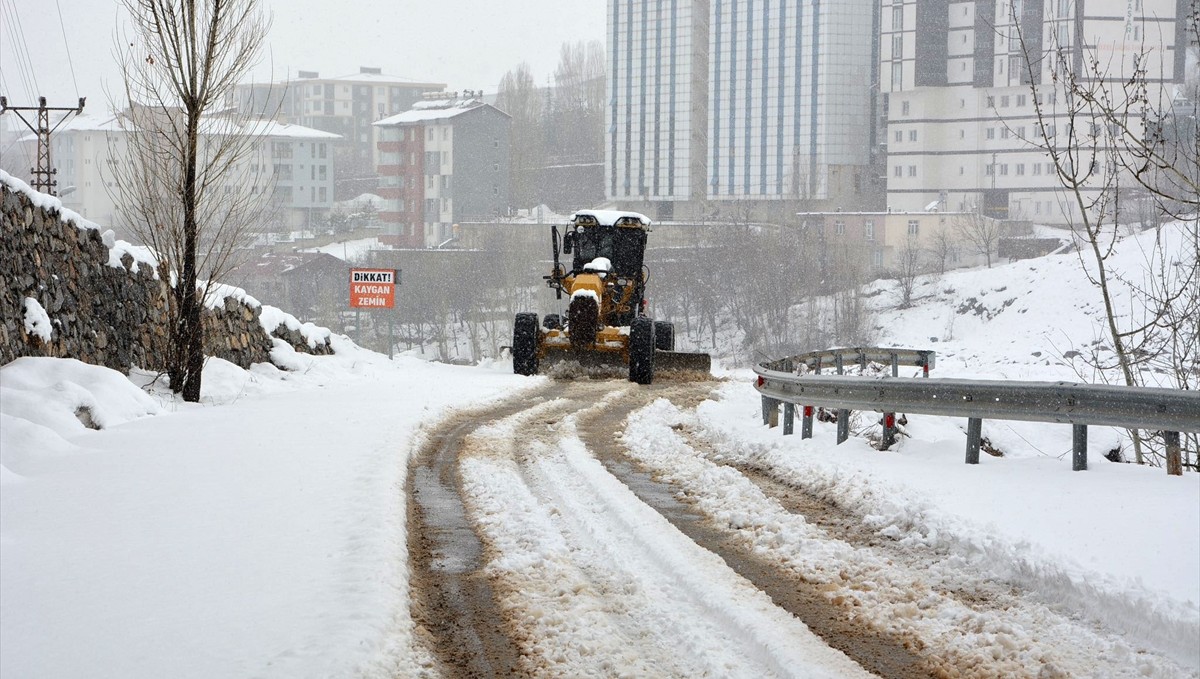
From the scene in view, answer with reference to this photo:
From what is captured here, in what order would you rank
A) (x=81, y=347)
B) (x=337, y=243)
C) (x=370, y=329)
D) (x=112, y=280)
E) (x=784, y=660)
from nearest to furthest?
(x=784, y=660)
(x=81, y=347)
(x=112, y=280)
(x=370, y=329)
(x=337, y=243)

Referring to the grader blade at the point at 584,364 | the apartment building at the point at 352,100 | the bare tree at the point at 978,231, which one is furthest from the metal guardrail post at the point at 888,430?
the apartment building at the point at 352,100

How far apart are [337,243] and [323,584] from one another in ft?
333

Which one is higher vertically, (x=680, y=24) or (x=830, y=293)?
(x=680, y=24)

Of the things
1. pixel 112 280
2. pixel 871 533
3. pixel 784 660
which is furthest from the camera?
pixel 112 280

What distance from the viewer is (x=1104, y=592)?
5.82 meters

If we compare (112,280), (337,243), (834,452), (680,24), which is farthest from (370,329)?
(834,452)

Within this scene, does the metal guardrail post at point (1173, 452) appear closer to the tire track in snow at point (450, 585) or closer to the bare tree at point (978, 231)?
the tire track in snow at point (450, 585)

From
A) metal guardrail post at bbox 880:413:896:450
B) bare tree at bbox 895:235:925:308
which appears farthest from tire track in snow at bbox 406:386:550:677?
bare tree at bbox 895:235:925:308

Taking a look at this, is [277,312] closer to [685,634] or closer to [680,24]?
[685,634]

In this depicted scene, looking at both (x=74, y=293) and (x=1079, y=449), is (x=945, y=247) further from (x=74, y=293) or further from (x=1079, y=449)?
(x=1079, y=449)

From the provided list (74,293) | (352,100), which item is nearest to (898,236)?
(74,293)

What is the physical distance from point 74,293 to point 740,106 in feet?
320

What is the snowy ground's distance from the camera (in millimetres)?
5301

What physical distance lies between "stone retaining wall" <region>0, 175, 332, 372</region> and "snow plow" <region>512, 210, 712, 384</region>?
6.17 meters
